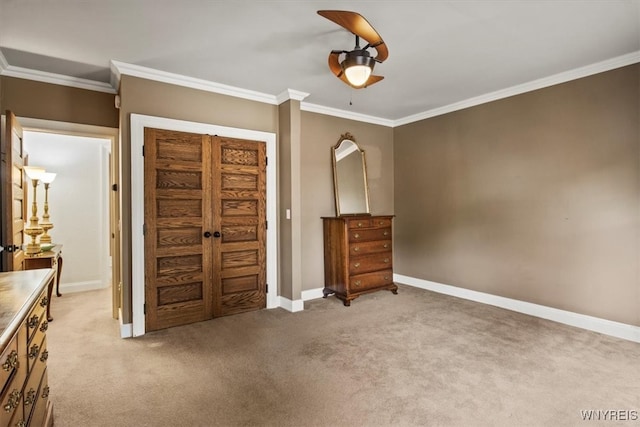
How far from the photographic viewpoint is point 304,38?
271 centimetres

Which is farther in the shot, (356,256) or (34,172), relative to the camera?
(356,256)

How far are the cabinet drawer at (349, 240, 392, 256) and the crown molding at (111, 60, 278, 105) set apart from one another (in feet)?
6.88

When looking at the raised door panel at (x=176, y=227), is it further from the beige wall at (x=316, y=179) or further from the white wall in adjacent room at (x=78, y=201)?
the white wall in adjacent room at (x=78, y=201)

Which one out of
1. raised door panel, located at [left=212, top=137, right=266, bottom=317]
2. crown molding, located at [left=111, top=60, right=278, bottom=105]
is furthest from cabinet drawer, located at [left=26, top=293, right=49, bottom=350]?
crown molding, located at [left=111, top=60, right=278, bottom=105]

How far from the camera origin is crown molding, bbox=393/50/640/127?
3.12 meters

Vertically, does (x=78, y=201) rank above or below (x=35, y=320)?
above

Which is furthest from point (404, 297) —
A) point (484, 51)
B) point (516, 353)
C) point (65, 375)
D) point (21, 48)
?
point (21, 48)

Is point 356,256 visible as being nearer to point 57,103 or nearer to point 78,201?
point 57,103

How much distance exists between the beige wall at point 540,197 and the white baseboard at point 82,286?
16.2 ft

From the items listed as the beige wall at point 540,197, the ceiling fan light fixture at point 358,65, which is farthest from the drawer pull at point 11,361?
the beige wall at point 540,197

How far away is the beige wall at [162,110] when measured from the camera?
3256 millimetres

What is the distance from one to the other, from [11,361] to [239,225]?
274 cm

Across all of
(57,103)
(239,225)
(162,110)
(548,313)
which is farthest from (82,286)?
(548,313)

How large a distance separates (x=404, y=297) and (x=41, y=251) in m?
4.50
